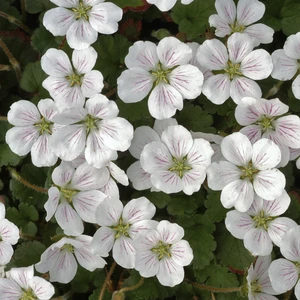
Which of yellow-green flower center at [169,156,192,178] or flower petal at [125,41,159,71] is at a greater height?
flower petal at [125,41,159,71]

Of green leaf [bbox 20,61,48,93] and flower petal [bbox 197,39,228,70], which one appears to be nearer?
flower petal [bbox 197,39,228,70]

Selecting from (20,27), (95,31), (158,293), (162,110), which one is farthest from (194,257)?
(20,27)

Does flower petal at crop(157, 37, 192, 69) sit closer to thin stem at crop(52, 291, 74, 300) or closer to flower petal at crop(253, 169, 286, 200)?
flower petal at crop(253, 169, 286, 200)

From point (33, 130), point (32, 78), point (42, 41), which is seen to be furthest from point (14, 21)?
point (33, 130)

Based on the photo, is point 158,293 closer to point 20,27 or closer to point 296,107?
point 296,107

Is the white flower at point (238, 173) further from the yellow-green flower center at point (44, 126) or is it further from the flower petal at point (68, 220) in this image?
the yellow-green flower center at point (44, 126)

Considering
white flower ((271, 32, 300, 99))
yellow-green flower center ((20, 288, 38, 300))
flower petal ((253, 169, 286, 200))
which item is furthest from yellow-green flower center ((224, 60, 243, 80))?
yellow-green flower center ((20, 288, 38, 300))
